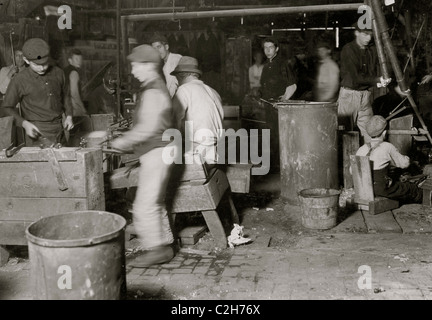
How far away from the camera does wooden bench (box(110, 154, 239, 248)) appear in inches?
242

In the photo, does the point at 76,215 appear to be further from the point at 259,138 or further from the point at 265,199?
the point at 259,138

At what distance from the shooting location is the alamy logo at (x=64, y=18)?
40.8ft

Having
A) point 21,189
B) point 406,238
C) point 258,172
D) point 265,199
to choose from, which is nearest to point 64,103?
point 21,189

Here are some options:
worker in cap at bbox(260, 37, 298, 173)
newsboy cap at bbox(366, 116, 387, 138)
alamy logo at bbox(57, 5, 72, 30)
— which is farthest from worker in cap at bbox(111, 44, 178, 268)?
alamy logo at bbox(57, 5, 72, 30)

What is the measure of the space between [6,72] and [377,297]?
831cm

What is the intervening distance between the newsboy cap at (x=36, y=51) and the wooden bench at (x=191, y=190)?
1.99 metres

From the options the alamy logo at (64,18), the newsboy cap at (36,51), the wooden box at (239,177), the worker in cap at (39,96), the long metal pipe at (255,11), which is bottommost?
the wooden box at (239,177)

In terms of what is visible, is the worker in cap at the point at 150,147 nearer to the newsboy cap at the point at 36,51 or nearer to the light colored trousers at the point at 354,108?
the newsboy cap at the point at 36,51

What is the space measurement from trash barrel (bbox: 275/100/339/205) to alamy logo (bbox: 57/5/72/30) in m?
6.93

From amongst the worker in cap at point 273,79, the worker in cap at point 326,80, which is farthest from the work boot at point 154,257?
the worker in cap at point 326,80

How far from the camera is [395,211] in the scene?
752 cm

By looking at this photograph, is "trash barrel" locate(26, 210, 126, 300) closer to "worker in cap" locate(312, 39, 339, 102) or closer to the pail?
the pail

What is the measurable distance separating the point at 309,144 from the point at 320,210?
4.25 feet

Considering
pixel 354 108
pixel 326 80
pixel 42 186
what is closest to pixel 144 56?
pixel 42 186
